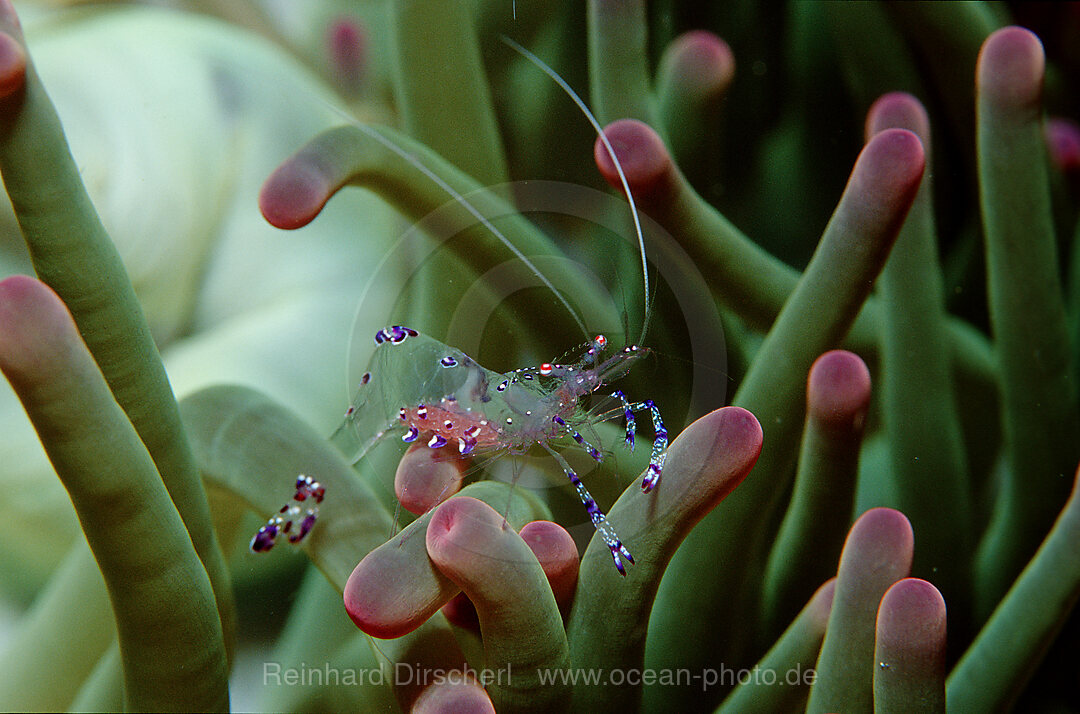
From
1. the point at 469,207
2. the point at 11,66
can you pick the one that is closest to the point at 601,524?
the point at 469,207

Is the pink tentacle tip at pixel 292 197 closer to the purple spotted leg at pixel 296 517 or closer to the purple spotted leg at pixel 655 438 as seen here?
the purple spotted leg at pixel 296 517

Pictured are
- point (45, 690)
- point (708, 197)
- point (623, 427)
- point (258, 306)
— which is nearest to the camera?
point (623, 427)

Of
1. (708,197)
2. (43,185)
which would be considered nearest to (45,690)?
(43,185)

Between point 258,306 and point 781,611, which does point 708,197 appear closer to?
point 781,611

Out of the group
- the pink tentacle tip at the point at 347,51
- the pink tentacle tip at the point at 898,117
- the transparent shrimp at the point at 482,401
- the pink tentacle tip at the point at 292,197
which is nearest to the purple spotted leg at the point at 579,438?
the transparent shrimp at the point at 482,401

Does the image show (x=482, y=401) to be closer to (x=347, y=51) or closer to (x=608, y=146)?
(x=608, y=146)

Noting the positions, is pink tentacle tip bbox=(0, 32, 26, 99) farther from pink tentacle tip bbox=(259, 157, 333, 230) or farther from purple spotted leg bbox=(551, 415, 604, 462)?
purple spotted leg bbox=(551, 415, 604, 462)
